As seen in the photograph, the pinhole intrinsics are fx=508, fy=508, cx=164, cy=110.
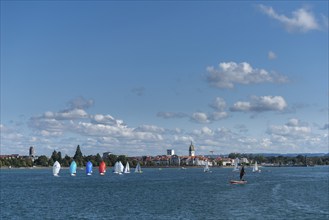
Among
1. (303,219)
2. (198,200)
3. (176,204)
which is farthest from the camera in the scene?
(198,200)

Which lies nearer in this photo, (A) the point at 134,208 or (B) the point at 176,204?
(A) the point at 134,208

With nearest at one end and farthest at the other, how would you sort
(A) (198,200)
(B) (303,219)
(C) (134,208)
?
(B) (303,219), (C) (134,208), (A) (198,200)

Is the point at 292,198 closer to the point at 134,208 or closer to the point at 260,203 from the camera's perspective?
the point at 260,203

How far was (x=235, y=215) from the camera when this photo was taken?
232 ft

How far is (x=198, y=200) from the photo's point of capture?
94000 millimetres

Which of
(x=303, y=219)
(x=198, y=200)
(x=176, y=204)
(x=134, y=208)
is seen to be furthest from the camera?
(x=198, y=200)

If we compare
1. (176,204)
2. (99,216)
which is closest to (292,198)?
(176,204)

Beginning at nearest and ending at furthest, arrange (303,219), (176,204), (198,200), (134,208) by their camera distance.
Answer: (303,219)
(134,208)
(176,204)
(198,200)

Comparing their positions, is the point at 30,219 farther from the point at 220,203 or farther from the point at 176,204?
the point at 220,203

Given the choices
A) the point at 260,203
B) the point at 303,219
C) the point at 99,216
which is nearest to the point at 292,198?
the point at 260,203

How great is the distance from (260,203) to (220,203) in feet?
22.3

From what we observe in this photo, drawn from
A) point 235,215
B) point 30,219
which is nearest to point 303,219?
point 235,215

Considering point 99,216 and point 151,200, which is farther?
point 151,200

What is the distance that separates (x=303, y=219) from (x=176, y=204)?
25.5 metres
